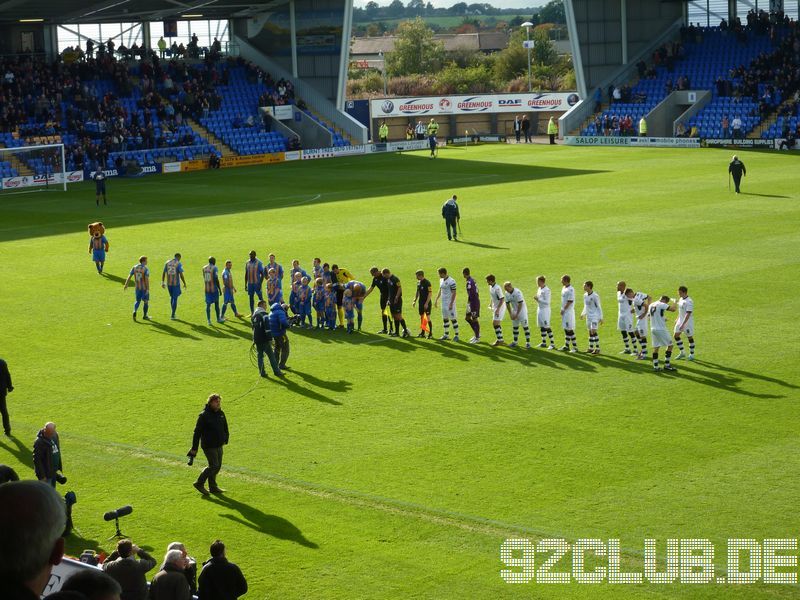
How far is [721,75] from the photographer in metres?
73.5

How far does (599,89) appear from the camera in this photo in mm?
78062

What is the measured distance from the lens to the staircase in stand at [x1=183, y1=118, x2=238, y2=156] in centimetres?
6825

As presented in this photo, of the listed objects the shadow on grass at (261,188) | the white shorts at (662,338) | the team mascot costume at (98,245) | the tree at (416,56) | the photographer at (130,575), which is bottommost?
the photographer at (130,575)

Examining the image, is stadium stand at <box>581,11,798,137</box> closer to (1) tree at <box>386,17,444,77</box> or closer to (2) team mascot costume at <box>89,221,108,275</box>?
(2) team mascot costume at <box>89,221,108,275</box>

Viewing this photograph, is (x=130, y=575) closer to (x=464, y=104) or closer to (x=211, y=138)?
(x=211, y=138)

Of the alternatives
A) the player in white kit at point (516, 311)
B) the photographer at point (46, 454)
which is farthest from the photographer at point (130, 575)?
the player in white kit at point (516, 311)

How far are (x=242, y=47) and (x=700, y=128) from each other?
30534 mm

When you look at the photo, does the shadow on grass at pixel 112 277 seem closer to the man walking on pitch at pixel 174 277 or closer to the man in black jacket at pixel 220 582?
the man walking on pitch at pixel 174 277

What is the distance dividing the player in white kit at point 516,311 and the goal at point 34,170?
37.8 m

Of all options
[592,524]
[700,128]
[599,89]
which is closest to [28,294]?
[592,524]

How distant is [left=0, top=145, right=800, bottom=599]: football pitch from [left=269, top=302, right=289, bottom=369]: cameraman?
53 cm

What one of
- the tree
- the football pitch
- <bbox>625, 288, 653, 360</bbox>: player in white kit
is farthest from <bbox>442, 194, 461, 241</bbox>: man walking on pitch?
the tree

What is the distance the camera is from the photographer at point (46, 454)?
1545 cm

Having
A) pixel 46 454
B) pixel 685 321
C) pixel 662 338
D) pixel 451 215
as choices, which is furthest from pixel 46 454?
pixel 451 215
